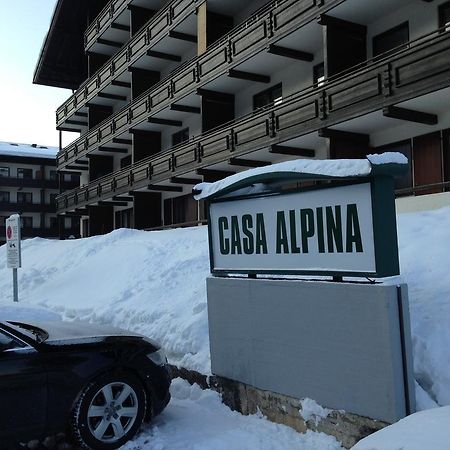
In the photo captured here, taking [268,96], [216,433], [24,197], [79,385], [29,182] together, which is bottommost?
[216,433]

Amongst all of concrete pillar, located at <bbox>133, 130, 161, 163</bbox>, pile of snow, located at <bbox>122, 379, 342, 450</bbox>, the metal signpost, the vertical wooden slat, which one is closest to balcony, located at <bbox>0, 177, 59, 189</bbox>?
concrete pillar, located at <bbox>133, 130, 161, 163</bbox>

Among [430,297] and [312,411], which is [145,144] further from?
[312,411]

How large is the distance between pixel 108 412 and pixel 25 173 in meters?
55.7

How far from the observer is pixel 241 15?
22109 millimetres

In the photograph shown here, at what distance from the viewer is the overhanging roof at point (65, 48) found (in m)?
36.0

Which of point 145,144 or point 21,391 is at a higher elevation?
point 145,144

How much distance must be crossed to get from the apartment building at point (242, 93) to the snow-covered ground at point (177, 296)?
4.56 metres

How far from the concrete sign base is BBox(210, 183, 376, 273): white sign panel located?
198 millimetres

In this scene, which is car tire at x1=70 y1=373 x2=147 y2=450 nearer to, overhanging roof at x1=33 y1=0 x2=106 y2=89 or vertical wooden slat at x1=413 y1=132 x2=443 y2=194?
vertical wooden slat at x1=413 y1=132 x2=443 y2=194

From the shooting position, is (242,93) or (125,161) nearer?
(242,93)

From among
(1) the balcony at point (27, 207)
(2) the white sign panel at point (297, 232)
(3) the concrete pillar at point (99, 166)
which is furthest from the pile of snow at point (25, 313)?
(1) the balcony at point (27, 207)

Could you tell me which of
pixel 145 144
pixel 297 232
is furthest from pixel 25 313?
pixel 145 144

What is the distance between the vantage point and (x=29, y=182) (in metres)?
54.8

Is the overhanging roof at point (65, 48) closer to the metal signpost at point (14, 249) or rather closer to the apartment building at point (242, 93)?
the apartment building at point (242, 93)
